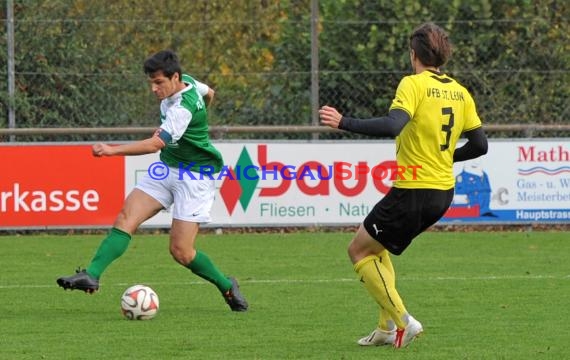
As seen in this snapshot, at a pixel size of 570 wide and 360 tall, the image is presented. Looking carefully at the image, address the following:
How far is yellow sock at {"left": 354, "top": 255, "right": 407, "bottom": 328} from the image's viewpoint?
290 inches

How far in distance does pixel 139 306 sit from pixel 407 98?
2.60m

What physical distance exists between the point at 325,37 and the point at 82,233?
12.6 ft

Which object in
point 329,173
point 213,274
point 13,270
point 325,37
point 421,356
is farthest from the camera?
point 325,37

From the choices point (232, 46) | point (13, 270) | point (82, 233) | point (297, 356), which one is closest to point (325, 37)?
point (232, 46)

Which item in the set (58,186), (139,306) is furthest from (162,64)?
(58,186)

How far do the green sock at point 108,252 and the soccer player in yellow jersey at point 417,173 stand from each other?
203 cm

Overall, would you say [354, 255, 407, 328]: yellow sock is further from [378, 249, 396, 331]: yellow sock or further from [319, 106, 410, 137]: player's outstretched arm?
[319, 106, 410, 137]: player's outstretched arm

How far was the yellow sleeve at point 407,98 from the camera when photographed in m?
7.08

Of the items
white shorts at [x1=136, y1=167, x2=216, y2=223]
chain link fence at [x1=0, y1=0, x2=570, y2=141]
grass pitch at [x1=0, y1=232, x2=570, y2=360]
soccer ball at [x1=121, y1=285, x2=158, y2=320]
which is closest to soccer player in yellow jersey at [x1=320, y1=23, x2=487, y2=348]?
grass pitch at [x1=0, y1=232, x2=570, y2=360]

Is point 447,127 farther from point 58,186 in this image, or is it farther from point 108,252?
point 58,186

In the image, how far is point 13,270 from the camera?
39.0 ft

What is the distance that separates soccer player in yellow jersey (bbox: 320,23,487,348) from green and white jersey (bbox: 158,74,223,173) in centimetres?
183

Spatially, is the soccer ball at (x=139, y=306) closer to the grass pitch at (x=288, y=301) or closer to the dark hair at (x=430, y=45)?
the grass pitch at (x=288, y=301)

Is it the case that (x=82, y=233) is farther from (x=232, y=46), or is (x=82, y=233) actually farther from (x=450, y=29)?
(x=450, y=29)
